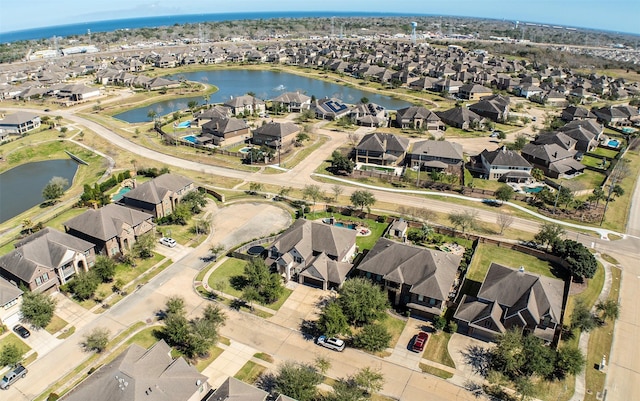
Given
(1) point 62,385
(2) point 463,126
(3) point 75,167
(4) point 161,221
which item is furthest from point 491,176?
(3) point 75,167

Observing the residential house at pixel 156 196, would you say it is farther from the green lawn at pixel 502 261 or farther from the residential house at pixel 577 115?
the residential house at pixel 577 115

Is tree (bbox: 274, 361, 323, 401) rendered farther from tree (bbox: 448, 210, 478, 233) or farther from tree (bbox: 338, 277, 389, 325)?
tree (bbox: 448, 210, 478, 233)

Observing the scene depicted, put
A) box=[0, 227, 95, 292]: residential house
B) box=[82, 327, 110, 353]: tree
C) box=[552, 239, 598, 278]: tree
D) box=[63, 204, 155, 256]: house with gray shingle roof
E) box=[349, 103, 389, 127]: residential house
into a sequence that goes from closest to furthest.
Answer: box=[82, 327, 110, 353]: tree, box=[0, 227, 95, 292]: residential house, box=[552, 239, 598, 278]: tree, box=[63, 204, 155, 256]: house with gray shingle roof, box=[349, 103, 389, 127]: residential house

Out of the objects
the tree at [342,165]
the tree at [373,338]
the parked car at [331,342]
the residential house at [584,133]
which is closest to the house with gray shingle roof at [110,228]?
the parked car at [331,342]

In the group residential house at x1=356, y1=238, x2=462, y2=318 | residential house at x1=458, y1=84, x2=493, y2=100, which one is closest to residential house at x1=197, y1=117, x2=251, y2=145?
residential house at x1=356, y1=238, x2=462, y2=318

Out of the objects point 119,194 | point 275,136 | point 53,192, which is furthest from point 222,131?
point 53,192

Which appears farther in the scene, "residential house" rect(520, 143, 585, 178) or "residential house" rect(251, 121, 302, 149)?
"residential house" rect(251, 121, 302, 149)

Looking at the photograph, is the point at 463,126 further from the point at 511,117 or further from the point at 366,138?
the point at 366,138

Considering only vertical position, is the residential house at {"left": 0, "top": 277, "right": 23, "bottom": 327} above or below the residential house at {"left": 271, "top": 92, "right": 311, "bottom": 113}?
below
